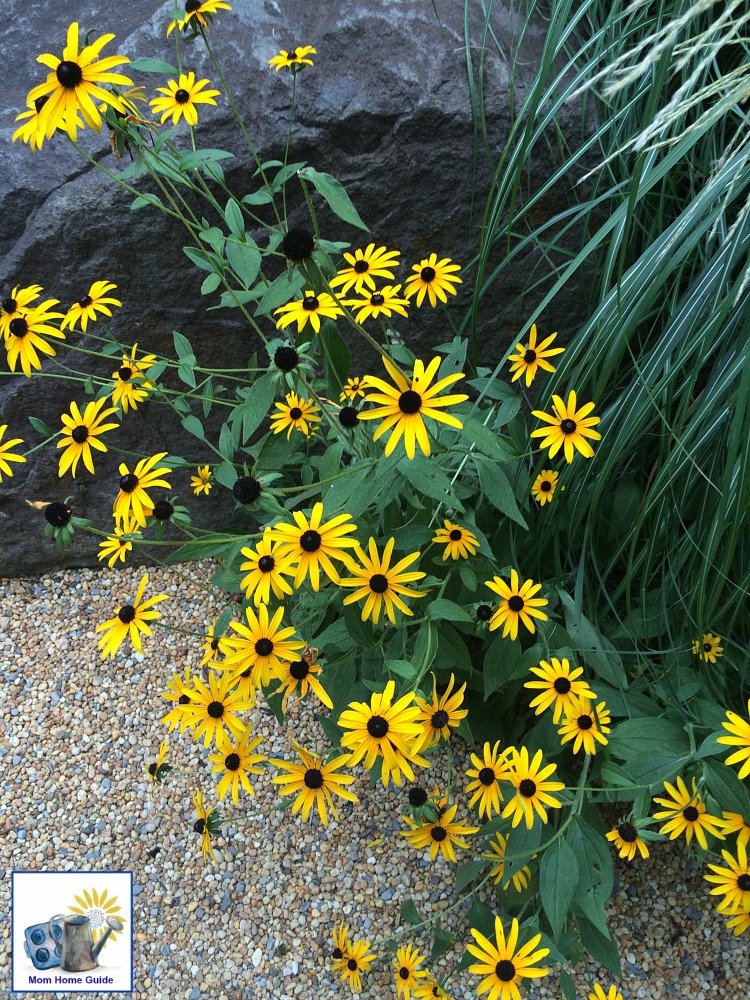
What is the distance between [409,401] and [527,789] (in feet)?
2.04

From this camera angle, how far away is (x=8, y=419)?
7.05 feet

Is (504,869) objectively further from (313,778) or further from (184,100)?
(184,100)

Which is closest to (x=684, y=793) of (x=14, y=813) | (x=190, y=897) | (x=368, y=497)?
(x=368, y=497)

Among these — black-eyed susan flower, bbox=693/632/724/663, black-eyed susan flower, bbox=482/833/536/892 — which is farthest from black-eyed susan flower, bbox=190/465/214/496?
black-eyed susan flower, bbox=693/632/724/663

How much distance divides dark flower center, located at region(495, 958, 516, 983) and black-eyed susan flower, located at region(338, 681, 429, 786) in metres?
0.33

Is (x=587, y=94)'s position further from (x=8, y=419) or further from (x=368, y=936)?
(x=368, y=936)

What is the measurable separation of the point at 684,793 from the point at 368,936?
2.40 feet

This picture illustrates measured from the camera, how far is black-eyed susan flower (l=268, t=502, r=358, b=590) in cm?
113

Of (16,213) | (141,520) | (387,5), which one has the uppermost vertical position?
(387,5)

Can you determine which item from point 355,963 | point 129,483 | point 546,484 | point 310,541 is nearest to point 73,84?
point 129,483

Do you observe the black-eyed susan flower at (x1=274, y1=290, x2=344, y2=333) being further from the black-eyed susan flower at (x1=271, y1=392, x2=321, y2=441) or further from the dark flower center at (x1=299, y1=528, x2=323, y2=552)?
the dark flower center at (x1=299, y1=528, x2=323, y2=552)

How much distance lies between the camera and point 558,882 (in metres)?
1.26

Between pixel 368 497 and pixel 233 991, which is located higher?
pixel 368 497

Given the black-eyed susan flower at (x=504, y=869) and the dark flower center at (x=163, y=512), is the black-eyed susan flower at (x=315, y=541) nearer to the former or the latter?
the dark flower center at (x=163, y=512)
